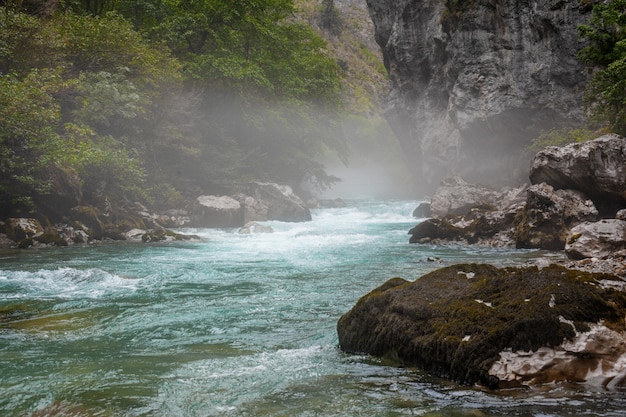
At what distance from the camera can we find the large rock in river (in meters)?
4.51

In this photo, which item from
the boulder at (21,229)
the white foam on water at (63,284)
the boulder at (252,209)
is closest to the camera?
the white foam on water at (63,284)

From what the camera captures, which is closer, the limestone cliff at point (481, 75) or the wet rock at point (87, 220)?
the wet rock at point (87, 220)

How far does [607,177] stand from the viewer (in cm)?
1464

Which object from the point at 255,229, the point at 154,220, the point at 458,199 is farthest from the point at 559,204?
the point at 154,220

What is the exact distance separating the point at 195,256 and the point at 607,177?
1281 centimetres

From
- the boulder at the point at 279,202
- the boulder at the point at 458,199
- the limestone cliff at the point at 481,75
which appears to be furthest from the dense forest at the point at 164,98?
the boulder at the point at 458,199

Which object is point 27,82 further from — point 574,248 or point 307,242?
point 574,248

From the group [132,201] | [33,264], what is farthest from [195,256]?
[132,201]

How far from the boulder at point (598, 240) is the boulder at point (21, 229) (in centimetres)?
1664

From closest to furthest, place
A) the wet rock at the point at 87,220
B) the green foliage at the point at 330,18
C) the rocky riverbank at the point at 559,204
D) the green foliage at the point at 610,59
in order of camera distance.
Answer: the rocky riverbank at the point at 559,204 → the green foliage at the point at 610,59 → the wet rock at the point at 87,220 → the green foliage at the point at 330,18

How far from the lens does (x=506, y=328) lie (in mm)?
4742

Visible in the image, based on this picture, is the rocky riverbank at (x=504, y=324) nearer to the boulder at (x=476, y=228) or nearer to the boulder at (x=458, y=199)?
the boulder at (x=476, y=228)

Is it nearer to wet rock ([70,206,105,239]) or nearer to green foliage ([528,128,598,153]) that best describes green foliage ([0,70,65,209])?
wet rock ([70,206,105,239])

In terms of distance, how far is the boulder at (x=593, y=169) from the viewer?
14.6 metres
